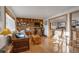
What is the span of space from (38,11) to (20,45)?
0.70 metres

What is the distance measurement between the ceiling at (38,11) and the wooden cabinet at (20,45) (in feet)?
1.49

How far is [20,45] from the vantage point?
6.78 feet

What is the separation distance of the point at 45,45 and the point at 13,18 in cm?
75

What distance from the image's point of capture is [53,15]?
2080mm

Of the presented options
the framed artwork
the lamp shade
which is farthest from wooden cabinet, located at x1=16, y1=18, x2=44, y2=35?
the framed artwork

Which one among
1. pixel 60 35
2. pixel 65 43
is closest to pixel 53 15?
pixel 60 35

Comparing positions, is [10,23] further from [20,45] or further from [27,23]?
[20,45]

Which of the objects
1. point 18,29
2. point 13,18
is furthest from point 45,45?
point 13,18

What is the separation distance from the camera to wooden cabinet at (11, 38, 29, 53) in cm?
203

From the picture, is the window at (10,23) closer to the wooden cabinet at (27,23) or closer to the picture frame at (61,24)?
the wooden cabinet at (27,23)

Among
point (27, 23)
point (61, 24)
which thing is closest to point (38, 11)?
point (27, 23)
